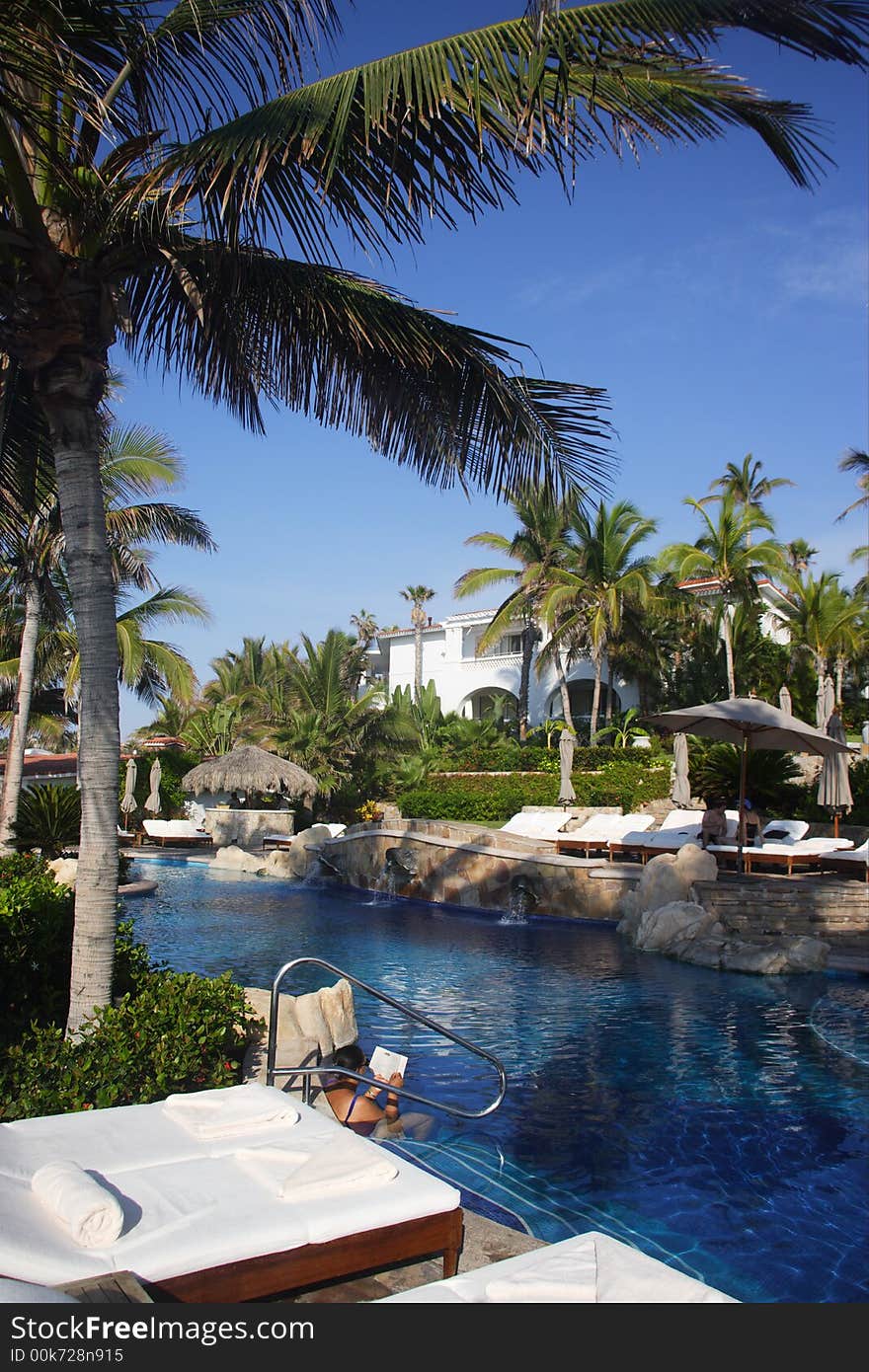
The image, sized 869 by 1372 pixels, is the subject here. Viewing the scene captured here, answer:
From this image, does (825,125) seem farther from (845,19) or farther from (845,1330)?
(845,1330)

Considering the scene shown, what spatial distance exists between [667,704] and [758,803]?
524 inches

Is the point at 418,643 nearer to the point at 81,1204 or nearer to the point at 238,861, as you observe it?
the point at 238,861

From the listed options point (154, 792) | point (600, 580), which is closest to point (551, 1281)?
point (154, 792)

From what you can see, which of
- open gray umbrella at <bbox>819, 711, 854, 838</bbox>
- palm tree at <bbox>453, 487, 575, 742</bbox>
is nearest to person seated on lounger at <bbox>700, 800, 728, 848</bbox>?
open gray umbrella at <bbox>819, 711, 854, 838</bbox>

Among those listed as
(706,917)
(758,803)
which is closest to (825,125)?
(706,917)

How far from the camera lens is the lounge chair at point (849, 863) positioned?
15.1 metres

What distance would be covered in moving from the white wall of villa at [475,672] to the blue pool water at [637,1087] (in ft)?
83.8

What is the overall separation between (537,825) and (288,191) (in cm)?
1628

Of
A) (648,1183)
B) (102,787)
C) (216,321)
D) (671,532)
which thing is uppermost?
(671,532)

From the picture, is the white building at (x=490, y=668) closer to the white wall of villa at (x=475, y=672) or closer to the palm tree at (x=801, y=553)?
the white wall of villa at (x=475, y=672)

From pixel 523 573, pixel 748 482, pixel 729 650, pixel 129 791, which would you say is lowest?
pixel 129 791

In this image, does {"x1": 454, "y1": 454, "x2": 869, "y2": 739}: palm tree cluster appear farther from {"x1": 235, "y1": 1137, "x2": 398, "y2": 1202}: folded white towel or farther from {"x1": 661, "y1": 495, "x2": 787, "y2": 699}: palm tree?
{"x1": 235, "y1": 1137, "x2": 398, "y2": 1202}: folded white towel

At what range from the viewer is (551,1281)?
115 inches

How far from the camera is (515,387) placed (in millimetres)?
6957
